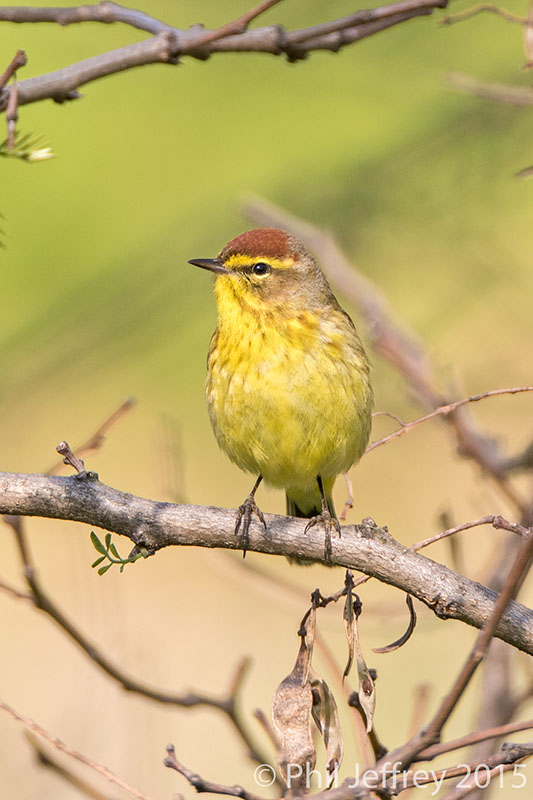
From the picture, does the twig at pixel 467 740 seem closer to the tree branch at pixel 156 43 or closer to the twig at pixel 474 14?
the tree branch at pixel 156 43

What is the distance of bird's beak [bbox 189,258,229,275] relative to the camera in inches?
154

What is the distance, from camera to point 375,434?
612 centimetres

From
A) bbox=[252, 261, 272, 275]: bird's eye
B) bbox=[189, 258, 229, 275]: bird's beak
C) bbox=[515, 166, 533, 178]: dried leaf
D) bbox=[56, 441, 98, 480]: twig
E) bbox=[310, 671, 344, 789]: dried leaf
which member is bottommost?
bbox=[310, 671, 344, 789]: dried leaf

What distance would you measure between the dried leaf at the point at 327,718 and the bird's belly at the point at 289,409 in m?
1.36

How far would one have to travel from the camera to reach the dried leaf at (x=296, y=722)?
213 centimetres

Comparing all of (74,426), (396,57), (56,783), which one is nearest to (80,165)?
(74,426)

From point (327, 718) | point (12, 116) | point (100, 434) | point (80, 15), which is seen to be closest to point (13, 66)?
point (12, 116)

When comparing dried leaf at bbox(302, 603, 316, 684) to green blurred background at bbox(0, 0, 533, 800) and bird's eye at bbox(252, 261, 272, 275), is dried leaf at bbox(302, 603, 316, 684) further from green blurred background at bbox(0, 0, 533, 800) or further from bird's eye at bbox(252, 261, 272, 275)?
bird's eye at bbox(252, 261, 272, 275)

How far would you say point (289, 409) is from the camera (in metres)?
3.50

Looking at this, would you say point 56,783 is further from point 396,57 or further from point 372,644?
point 396,57

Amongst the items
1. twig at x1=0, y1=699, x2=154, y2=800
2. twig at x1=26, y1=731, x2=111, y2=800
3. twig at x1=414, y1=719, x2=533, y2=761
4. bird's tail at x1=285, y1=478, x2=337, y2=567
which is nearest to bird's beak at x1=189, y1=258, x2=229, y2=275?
bird's tail at x1=285, y1=478, x2=337, y2=567

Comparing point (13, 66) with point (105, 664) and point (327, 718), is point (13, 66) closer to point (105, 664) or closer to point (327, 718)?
point (105, 664)

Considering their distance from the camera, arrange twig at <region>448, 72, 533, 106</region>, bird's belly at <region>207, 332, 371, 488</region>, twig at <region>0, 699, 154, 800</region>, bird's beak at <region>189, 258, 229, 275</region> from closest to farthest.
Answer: twig at <region>0, 699, 154, 800</region> < twig at <region>448, 72, 533, 106</region> < bird's belly at <region>207, 332, 371, 488</region> < bird's beak at <region>189, 258, 229, 275</region>

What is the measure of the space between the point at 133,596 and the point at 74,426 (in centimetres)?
147
